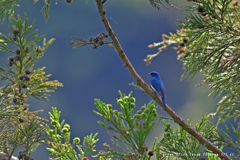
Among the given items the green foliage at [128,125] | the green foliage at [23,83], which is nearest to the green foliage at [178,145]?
the green foliage at [128,125]

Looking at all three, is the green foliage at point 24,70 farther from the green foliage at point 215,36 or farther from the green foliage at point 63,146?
the green foliage at point 215,36

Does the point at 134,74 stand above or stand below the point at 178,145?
above

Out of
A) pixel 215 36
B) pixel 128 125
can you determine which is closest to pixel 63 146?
pixel 128 125

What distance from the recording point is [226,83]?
11.7 ft

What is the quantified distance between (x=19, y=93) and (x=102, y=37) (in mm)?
1563

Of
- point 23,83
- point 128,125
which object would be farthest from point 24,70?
point 128,125

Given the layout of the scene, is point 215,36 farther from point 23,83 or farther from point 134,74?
point 23,83

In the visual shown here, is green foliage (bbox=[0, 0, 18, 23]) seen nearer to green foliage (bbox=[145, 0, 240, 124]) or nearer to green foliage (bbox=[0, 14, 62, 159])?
green foliage (bbox=[0, 14, 62, 159])

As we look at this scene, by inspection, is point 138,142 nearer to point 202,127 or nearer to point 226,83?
point 202,127

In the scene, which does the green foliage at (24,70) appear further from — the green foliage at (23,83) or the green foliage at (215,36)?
the green foliage at (215,36)

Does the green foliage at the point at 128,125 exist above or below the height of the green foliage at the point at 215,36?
below

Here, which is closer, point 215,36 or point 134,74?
point 134,74

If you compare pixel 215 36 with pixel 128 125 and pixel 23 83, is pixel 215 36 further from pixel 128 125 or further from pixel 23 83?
pixel 23 83

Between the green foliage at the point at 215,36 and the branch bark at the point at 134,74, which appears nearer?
the branch bark at the point at 134,74
